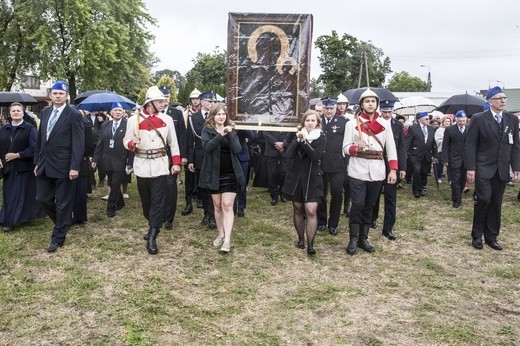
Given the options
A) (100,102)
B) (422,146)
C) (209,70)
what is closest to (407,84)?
(209,70)

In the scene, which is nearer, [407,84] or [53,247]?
[53,247]

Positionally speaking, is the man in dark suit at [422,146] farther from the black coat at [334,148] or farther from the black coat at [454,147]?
the black coat at [334,148]

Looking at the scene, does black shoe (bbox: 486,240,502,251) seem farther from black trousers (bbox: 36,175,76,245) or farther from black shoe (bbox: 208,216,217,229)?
black trousers (bbox: 36,175,76,245)

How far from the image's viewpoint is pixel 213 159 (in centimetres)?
578

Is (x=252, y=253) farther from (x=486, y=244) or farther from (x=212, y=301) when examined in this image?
(x=486, y=244)

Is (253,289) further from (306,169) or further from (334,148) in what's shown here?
(334,148)

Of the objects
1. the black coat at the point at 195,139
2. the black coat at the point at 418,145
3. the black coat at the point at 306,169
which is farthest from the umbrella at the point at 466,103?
the black coat at the point at 306,169

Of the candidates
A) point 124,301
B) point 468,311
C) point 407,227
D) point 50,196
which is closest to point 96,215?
point 50,196

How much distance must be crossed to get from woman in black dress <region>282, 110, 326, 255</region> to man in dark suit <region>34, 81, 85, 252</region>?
2645mm

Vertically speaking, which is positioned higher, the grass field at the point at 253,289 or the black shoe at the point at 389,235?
the black shoe at the point at 389,235

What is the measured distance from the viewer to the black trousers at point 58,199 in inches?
226

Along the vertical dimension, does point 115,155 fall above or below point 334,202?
above

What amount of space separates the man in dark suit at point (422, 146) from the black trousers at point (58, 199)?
742 cm

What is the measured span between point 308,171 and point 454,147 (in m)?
5.54
